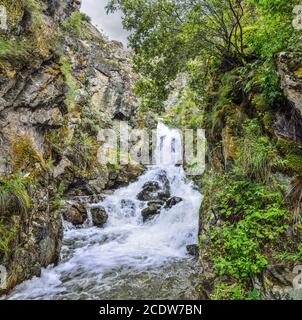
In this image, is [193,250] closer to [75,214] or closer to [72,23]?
[75,214]

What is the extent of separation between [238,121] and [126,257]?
5.96 m

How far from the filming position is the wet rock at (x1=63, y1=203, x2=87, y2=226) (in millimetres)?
13516

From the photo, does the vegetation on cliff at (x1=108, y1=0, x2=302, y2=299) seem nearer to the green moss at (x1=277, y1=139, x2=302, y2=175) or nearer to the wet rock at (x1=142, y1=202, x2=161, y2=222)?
the green moss at (x1=277, y1=139, x2=302, y2=175)

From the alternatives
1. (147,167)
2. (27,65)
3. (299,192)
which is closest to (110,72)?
(147,167)

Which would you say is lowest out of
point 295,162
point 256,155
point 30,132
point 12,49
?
point 295,162

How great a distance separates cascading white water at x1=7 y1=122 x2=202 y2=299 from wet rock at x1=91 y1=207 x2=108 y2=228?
1.04 feet

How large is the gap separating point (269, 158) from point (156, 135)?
21.1 metres

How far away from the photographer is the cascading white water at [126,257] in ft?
23.6

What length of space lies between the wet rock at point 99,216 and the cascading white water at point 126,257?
318mm

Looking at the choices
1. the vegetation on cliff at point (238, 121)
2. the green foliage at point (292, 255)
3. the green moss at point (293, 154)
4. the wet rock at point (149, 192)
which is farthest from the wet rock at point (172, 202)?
the green foliage at point (292, 255)

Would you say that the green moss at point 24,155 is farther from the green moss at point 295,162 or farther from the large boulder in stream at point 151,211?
the large boulder in stream at point 151,211

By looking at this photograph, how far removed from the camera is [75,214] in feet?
44.9

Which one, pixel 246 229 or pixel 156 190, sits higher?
pixel 246 229

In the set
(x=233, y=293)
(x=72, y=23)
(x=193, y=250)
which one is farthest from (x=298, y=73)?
(x=72, y=23)
